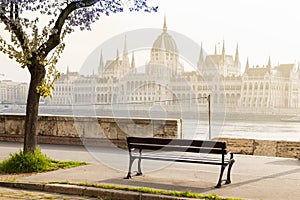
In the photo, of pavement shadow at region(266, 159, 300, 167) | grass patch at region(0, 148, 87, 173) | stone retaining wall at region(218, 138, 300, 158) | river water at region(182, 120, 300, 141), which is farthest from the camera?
river water at region(182, 120, 300, 141)

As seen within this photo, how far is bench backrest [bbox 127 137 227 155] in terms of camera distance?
7.12 meters

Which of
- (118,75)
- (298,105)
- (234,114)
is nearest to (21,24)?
(118,75)

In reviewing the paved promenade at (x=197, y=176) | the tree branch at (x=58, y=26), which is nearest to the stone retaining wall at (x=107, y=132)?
the paved promenade at (x=197, y=176)

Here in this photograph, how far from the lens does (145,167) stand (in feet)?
29.7

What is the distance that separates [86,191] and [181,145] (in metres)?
1.80

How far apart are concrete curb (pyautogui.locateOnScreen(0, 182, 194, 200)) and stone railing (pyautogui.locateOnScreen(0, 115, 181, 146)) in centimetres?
516

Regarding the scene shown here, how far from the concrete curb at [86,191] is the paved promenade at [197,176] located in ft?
0.71

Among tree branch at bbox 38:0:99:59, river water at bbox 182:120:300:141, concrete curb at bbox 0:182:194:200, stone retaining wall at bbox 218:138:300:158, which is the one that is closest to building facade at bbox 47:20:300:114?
river water at bbox 182:120:300:141

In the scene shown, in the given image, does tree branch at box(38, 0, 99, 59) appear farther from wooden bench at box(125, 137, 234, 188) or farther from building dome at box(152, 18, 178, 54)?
building dome at box(152, 18, 178, 54)

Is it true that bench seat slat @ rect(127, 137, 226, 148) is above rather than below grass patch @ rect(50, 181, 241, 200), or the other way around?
above

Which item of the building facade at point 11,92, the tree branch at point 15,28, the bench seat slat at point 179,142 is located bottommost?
the bench seat slat at point 179,142

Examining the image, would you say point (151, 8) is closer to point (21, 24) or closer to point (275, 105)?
point (21, 24)

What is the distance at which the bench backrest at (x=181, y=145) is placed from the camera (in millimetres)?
7125

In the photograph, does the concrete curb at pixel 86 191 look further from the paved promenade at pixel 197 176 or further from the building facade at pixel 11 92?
the building facade at pixel 11 92
